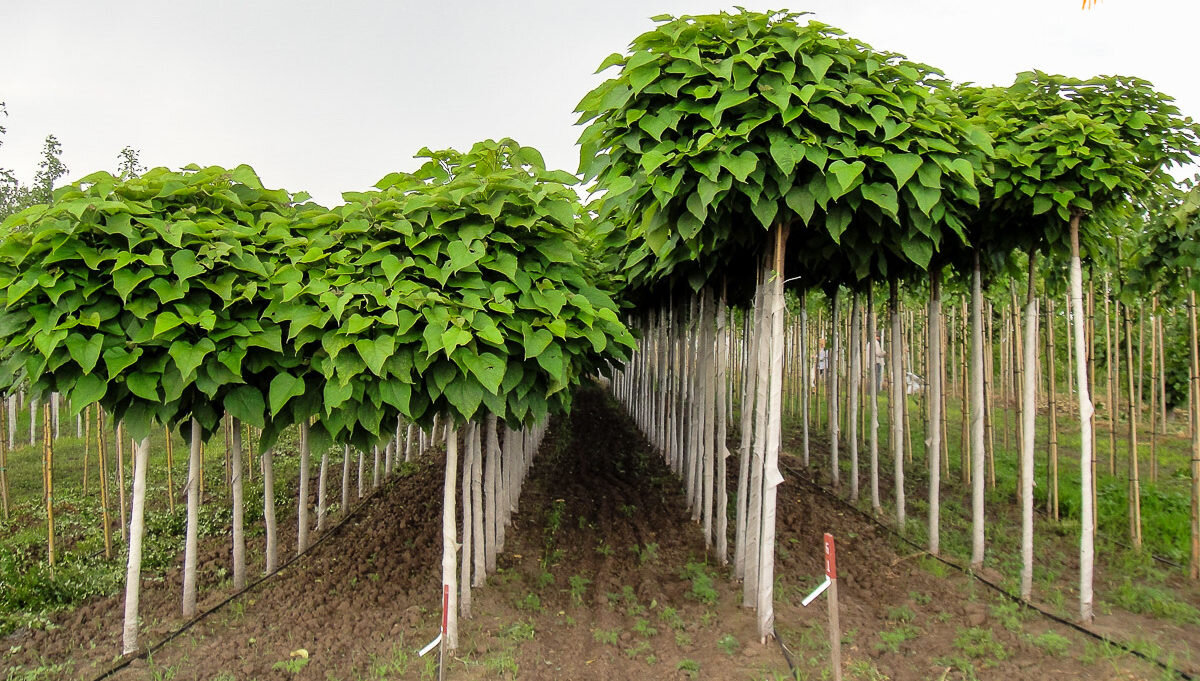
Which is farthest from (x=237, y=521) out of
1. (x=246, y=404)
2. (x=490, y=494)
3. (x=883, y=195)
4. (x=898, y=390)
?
(x=898, y=390)

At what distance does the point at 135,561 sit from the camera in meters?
4.48

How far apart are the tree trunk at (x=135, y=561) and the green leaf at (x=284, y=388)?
1.11m

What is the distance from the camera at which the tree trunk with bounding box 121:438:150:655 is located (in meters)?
4.42

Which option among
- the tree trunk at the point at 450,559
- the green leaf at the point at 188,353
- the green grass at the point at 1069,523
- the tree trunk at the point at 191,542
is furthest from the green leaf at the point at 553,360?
the green grass at the point at 1069,523

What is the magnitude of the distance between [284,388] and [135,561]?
1.72 metres

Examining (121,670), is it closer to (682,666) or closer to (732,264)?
(682,666)

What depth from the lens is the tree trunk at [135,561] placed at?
442cm

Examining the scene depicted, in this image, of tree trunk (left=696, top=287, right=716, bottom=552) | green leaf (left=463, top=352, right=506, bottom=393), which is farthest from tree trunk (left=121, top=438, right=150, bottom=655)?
tree trunk (left=696, top=287, right=716, bottom=552)

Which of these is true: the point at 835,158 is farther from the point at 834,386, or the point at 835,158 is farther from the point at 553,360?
the point at 834,386

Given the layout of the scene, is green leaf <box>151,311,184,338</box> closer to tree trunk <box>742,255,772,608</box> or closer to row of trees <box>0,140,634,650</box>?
row of trees <box>0,140,634,650</box>

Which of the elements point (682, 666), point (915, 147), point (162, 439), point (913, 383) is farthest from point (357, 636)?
point (913, 383)

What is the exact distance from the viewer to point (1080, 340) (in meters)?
4.75

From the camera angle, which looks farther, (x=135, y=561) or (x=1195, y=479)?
(x=1195, y=479)

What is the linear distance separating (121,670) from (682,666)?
3504 millimetres
